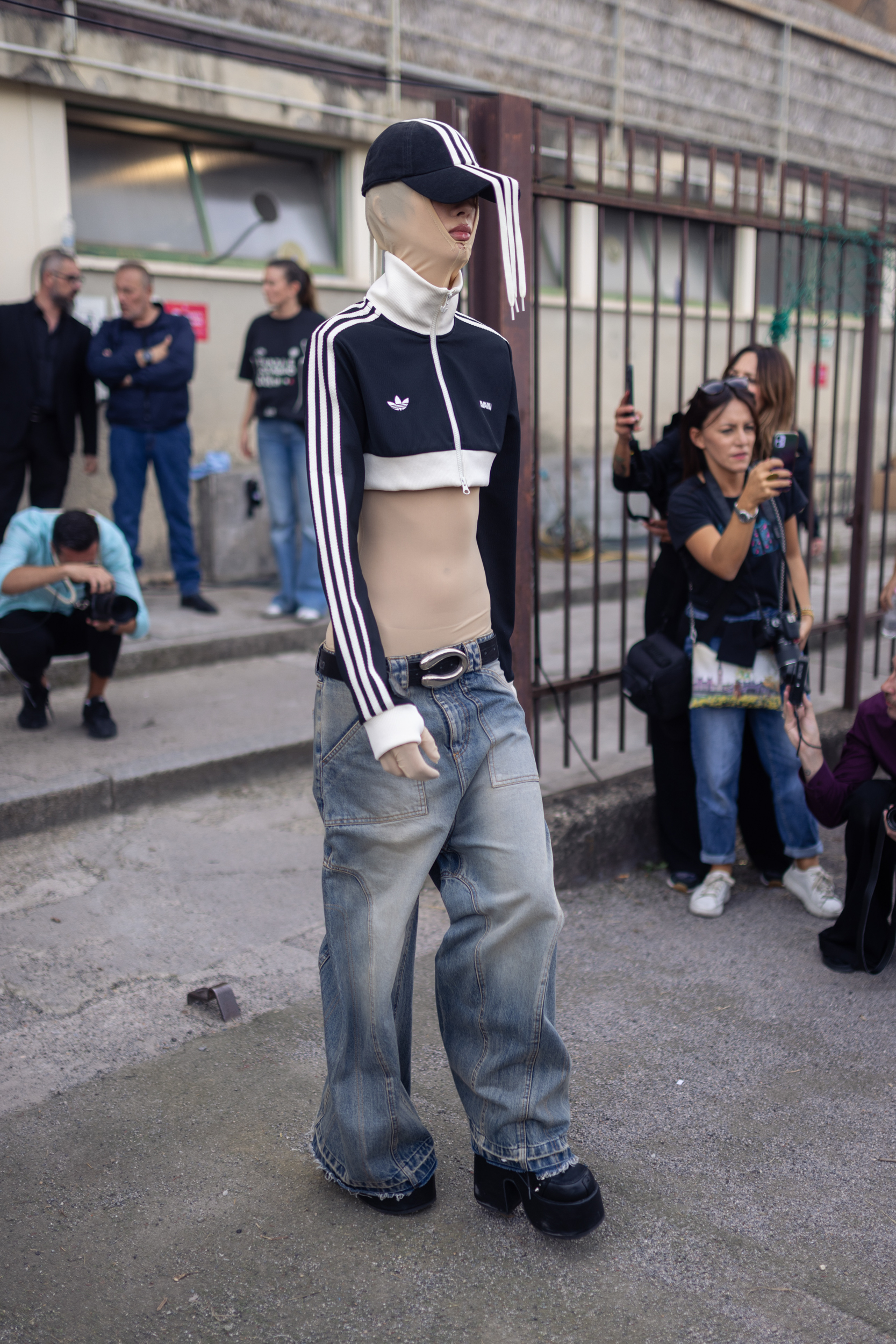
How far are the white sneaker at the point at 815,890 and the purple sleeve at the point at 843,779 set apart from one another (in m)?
0.39

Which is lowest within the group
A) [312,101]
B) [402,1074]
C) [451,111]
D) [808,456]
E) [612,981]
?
[612,981]

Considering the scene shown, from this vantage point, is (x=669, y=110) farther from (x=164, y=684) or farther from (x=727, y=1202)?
(x=727, y=1202)

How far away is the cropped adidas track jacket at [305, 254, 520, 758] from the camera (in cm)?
213

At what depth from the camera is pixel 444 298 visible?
7.43 ft

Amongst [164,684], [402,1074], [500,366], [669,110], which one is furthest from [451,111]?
[669,110]

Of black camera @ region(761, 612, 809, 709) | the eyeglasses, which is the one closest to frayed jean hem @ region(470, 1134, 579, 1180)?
black camera @ region(761, 612, 809, 709)

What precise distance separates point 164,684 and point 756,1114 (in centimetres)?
417

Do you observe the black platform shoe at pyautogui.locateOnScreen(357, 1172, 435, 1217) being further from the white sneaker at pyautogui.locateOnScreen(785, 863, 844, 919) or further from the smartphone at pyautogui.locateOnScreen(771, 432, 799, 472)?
the smartphone at pyautogui.locateOnScreen(771, 432, 799, 472)

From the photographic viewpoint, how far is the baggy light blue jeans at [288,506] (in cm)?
720

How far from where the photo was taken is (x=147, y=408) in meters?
6.99

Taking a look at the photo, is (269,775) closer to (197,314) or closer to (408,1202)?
(408,1202)

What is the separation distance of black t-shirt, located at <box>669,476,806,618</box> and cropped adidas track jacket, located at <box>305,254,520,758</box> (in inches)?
59.7

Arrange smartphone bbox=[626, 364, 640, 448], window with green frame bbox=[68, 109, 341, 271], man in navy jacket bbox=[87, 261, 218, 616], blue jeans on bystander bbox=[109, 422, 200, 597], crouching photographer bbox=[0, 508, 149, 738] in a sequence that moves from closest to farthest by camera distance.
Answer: smartphone bbox=[626, 364, 640, 448]
crouching photographer bbox=[0, 508, 149, 738]
man in navy jacket bbox=[87, 261, 218, 616]
blue jeans on bystander bbox=[109, 422, 200, 597]
window with green frame bbox=[68, 109, 341, 271]

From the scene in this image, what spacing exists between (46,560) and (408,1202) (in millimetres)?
3704
